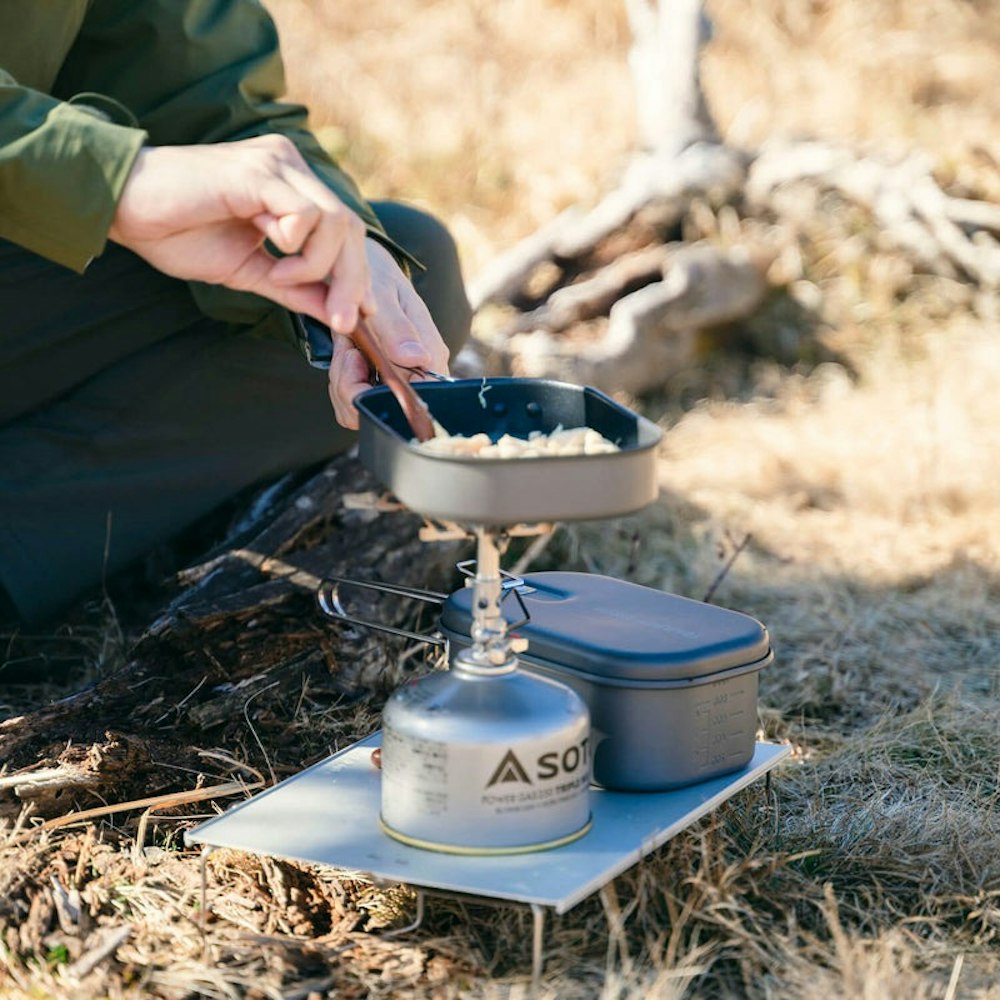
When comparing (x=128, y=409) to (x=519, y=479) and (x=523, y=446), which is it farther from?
(x=519, y=479)

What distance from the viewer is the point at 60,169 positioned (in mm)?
1423

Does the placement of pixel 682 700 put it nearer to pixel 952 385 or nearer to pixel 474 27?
pixel 952 385

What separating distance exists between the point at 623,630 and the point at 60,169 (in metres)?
0.76

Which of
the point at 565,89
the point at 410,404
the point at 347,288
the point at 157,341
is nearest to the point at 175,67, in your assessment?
the point at 157,341

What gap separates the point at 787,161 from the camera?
438 centimetres

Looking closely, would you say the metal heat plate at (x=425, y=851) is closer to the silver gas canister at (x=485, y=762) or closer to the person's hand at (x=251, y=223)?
the silver gas canister at (x=485, y=762)

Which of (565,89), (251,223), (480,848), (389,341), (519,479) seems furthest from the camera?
(565,89)

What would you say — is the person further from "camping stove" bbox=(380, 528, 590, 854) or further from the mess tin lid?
"camping stove" bbox=(380, 528, 590, 854)

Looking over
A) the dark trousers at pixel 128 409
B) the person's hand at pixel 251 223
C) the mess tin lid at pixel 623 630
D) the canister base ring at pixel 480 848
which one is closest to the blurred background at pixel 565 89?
the dark trousers at pixel 128 409

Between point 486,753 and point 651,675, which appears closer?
point 486,753

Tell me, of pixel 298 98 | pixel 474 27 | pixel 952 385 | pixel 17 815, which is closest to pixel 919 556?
pixel 952 385

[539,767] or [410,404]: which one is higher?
[410,404]

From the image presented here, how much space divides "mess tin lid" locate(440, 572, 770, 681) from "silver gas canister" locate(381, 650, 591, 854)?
0.41ft

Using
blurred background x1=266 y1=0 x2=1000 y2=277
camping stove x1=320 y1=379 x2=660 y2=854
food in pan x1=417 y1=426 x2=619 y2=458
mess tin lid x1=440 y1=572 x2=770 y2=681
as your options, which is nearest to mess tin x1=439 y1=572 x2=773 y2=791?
mess tin lid x1=440 y1=572 x2=770 y2=681
